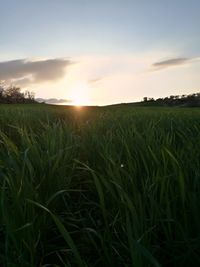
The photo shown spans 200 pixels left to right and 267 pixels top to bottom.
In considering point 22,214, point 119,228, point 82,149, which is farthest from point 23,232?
point 82,149

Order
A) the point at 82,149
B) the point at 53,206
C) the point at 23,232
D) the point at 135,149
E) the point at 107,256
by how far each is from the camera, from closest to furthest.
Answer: the point at 107,256 → the point at 23,232 → the point at 53,206 → the point at 135,149 → the point at 82,149

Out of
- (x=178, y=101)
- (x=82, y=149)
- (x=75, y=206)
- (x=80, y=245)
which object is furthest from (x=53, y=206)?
(x=178, y=101)

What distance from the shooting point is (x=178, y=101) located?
1237 inches

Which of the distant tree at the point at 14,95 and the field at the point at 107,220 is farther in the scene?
the distant tree at the point at 14,95

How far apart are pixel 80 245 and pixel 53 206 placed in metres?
0.38

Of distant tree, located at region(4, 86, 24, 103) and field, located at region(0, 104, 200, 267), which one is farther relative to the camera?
distant tree, located at region(4, 86, 24, 103)

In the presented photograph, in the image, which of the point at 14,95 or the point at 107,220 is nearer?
the point at 107,220

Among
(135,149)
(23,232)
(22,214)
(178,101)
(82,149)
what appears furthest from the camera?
(178,101)

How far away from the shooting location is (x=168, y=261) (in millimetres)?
1537

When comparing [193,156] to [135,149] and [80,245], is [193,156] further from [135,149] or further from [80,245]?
[80,245]

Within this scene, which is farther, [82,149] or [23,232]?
[82,149]

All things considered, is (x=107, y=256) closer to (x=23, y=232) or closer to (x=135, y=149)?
(x=23, y=232)

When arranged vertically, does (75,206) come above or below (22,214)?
below

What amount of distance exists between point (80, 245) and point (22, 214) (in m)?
0.29
